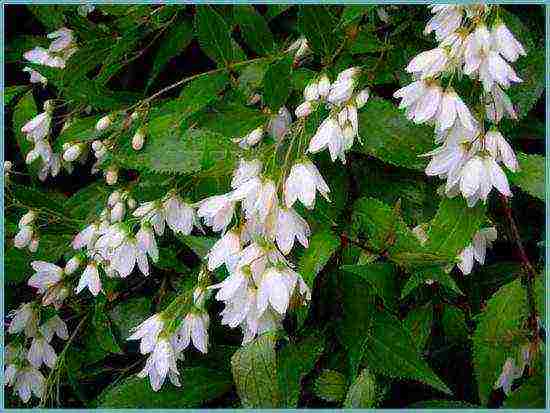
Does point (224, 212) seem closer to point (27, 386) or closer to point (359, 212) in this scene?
point (359, 212)

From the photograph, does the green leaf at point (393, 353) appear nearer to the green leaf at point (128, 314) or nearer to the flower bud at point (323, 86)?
the flower bud at point (323, 86)

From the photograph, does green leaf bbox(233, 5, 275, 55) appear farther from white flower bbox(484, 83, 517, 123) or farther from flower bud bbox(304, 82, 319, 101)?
white flower bbox(484, 83, 517, 123)

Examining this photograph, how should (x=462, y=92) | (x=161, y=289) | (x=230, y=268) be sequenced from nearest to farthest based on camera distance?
(x=230, y=268) < (x=462, y=92) < (x=161, y=289)

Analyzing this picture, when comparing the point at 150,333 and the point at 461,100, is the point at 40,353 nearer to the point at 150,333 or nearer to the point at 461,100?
the point at 150,333

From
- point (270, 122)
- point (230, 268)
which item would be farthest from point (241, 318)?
point (270, 122)

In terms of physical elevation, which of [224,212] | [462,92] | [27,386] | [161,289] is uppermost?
[462,92]

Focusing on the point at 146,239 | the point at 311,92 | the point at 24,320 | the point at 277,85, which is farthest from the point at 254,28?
the point at 24,320

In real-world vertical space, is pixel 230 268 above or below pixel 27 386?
above

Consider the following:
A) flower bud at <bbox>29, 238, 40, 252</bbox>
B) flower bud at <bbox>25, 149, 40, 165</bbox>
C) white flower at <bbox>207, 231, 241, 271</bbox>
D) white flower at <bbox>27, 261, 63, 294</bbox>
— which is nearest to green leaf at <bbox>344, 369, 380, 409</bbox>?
white flower at <bbox>207, 231, 241, 271</bbox>

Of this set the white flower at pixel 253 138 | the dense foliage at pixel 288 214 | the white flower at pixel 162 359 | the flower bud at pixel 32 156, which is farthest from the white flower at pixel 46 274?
the white flower at pixel 253 138
